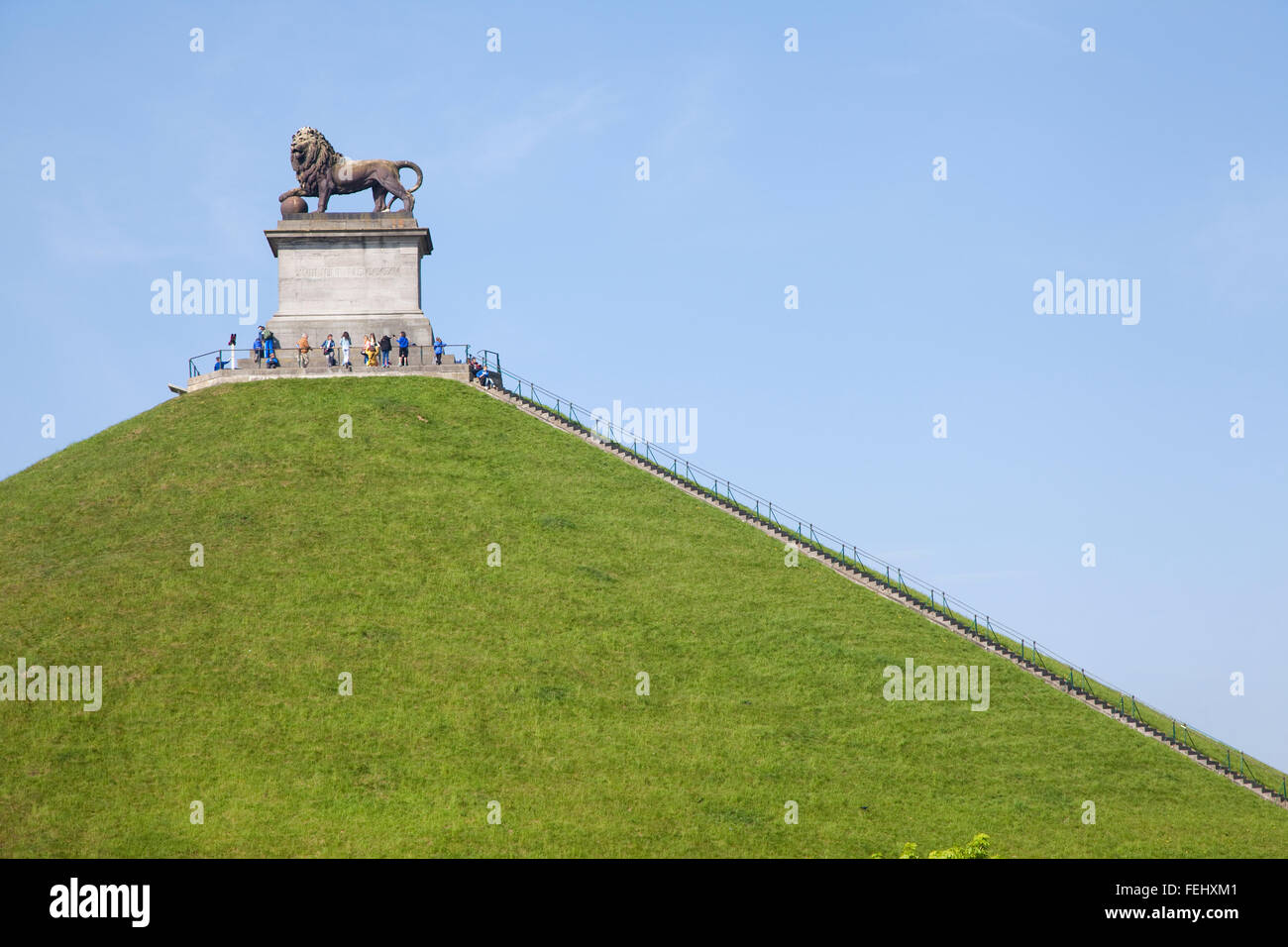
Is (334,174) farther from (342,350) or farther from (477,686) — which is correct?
(477,686)

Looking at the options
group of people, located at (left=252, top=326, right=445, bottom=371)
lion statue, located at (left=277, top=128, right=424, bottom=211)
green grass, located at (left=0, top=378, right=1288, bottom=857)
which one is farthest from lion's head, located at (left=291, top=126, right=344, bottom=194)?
green grass, located at (left=0, top=378, right=1288, bottom=857)

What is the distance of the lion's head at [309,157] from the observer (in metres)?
60.8

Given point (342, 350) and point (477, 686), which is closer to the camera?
point (477, 686)

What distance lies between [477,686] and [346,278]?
27285mm

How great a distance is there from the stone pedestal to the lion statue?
119cm

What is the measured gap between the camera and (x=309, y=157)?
200 feet

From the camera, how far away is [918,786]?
122 ft

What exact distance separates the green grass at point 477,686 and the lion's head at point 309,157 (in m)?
12.8

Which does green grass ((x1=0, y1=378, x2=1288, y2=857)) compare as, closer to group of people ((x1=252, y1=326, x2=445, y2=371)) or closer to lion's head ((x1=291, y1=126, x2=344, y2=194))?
group of people ((x1=252, y1=326, x2=445, y2=371))

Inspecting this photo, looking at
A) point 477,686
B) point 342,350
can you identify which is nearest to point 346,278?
point 342,350

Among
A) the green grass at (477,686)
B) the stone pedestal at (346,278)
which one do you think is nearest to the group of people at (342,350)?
the stone pedestal at (346,278)

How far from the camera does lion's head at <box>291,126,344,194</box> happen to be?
199 feet

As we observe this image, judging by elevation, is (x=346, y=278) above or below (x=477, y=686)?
above

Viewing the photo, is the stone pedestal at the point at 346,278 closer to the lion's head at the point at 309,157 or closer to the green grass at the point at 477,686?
the lion's head at the point at 309,157
